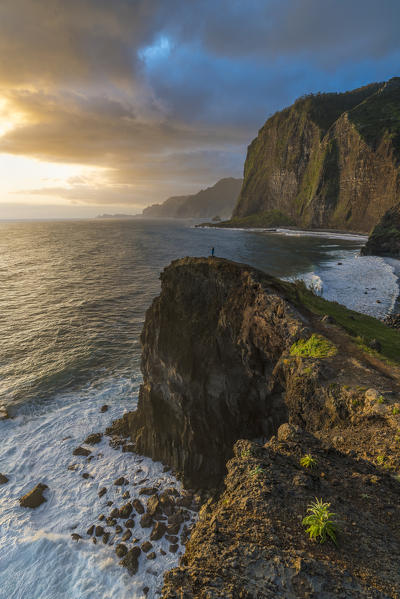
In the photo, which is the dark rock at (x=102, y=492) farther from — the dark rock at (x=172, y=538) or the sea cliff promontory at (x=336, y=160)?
the sea cliff promontory at (x=336, y=160)

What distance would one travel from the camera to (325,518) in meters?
5.16

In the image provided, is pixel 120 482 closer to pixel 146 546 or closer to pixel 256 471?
pixel 146 546

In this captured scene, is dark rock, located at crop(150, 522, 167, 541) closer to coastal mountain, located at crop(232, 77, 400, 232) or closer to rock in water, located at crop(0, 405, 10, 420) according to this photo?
rock in water, located at crop(0, 405, 10, 420)

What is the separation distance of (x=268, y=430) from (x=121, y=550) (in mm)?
8841

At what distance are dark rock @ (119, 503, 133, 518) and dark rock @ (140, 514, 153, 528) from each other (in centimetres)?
78

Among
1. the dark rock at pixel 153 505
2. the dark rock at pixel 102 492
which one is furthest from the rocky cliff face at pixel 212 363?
the dark rock at pixel 102 492

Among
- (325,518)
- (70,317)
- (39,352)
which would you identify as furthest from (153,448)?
(70,317)

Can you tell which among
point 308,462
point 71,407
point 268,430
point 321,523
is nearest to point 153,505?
point 268,430

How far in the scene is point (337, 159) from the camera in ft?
442

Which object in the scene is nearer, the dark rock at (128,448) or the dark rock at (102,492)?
the dark rock at (102,492)

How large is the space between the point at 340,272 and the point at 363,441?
165ft

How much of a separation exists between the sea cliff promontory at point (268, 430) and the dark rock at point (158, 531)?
268 cm

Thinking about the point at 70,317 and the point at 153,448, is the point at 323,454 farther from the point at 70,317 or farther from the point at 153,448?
the point at 70,317

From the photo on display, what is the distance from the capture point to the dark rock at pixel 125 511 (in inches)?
545
